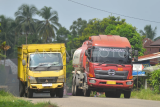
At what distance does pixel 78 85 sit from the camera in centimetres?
2138

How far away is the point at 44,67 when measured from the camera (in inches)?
676

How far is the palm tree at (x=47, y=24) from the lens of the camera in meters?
72.2

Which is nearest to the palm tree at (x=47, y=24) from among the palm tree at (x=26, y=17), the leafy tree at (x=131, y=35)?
the palm tree at (x=26, y=17)

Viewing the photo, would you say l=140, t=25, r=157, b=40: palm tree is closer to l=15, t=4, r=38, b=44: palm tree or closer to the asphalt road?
l=15, t=4, r=38, b=44: palm tree

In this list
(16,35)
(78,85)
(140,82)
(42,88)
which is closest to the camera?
(42,88)

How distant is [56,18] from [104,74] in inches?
2249

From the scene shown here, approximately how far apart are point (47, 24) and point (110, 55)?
55784 mm

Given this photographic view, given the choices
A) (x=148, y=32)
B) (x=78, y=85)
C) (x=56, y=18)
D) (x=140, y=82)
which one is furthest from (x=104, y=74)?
(x=148, y=32)

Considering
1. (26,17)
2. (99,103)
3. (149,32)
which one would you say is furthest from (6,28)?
(99,103)

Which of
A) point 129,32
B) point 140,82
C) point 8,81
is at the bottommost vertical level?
point 8,81

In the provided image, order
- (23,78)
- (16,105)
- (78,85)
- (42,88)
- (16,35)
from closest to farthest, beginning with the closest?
(16,105) < (42,88) < (23,78) < (78,85) < (16,35)

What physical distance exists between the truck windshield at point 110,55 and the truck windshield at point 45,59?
186 centimetres

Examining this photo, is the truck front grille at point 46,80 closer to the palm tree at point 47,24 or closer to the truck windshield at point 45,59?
the truck windshield at point 45,59

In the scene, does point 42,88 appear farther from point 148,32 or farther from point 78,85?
point 148,32
